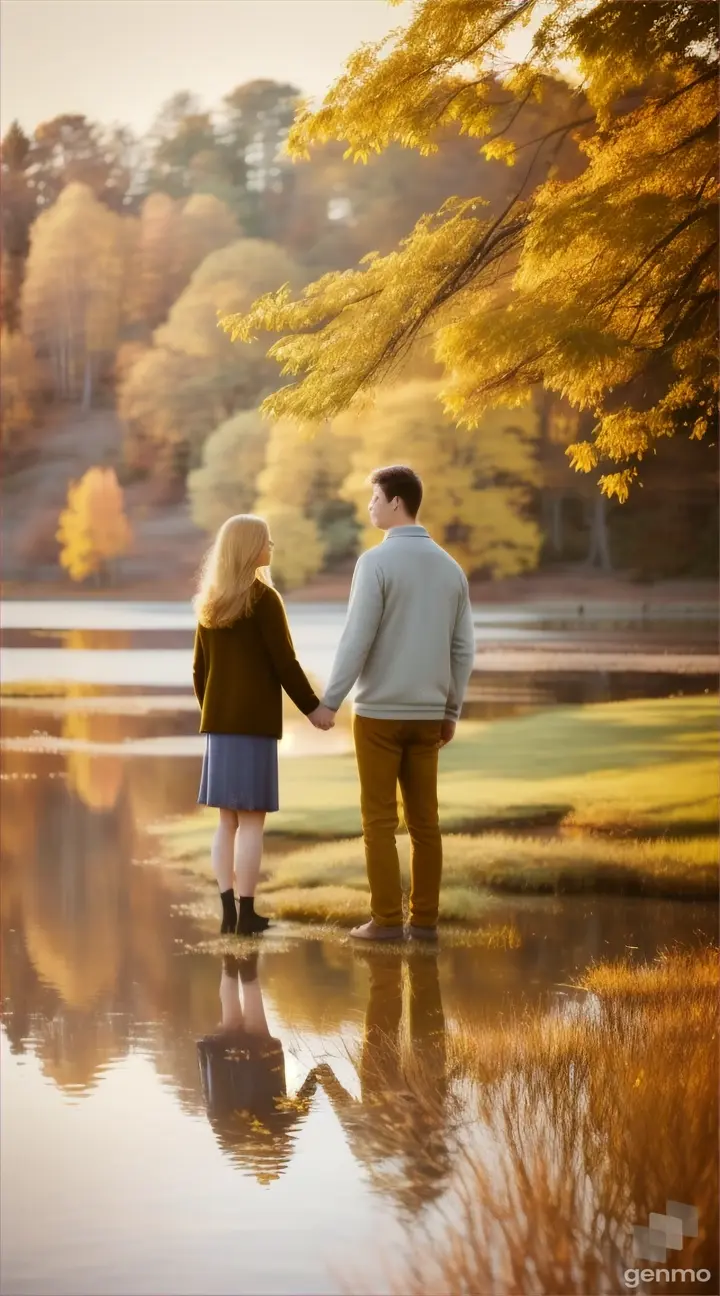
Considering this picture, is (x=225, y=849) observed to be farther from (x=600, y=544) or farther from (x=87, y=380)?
(x=600, y=544)

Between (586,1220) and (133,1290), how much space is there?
32.5 inches

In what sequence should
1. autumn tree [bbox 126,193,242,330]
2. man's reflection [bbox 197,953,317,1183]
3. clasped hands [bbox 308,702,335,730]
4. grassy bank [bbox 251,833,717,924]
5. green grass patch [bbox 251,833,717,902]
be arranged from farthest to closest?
autumn tree [bbox 126,193,242,330]
green grass patch [bbox 251,833,717,902]
grassy bank [bbox 251,833,717,924]
clasped hands [bbox 308,702,335,730]
man's reflection [bbox 197,953,317,1183]

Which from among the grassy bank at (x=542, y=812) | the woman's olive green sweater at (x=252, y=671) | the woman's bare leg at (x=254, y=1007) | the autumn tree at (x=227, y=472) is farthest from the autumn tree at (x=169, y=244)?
the woman's bare leg at (x=254, y=1007)

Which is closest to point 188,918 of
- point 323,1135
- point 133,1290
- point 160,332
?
point 323,1135

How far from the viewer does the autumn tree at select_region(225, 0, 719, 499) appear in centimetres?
454

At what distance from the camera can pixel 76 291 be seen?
7.88 m

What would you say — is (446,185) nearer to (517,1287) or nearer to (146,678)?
(146,678)

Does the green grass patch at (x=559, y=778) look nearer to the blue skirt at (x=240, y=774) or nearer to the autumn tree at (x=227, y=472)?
the autumn tree at (x=227, y=472)

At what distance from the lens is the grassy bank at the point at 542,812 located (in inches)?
223

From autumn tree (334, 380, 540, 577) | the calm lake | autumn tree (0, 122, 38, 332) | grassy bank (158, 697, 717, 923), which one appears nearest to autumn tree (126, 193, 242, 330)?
autumn tree (0, 122, 38, 332)

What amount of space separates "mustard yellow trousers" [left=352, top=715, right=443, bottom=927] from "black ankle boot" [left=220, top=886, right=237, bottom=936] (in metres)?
0.47

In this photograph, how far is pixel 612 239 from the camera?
454 cm

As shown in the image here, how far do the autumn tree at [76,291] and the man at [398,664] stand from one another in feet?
12.8

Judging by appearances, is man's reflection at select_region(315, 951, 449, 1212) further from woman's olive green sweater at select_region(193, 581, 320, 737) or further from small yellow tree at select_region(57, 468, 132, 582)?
small yellow tree at select_region(57, 468, 132, 582)
